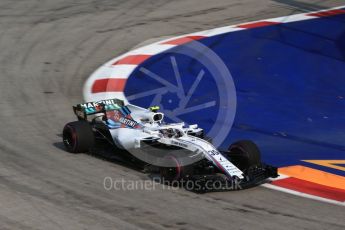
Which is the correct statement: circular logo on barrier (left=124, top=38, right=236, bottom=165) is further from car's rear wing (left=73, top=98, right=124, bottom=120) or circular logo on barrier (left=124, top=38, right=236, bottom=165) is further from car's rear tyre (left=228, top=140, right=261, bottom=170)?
car's rear tyre (left=228, top=140, right=261, bottom=170)

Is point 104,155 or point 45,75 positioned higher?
point 45,75

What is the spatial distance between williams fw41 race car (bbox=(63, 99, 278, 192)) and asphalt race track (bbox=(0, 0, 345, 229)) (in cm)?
21

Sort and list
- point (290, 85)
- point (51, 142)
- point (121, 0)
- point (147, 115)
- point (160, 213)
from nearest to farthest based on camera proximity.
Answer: point (160, 213) → point (147, 115) → point (51, 142) → point (290, 85) → point (121, 0)

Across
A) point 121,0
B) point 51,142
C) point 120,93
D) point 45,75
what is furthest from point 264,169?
point 121,0

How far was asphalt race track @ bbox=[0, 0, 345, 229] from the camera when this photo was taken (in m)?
8.62

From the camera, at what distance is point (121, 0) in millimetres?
21734

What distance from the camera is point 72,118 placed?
1303 cm

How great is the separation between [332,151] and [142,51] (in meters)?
6.77

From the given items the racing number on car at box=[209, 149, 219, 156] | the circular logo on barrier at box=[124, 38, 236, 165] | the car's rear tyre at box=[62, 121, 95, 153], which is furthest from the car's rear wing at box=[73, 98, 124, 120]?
the racing number on car at box=[209, 149, 219, 156]

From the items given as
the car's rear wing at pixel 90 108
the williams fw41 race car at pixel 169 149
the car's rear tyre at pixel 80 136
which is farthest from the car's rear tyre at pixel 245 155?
the car's rear wing at pixel 90 108

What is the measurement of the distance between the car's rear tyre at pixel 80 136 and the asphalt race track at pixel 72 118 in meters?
0.18

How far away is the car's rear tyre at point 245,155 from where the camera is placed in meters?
10.2

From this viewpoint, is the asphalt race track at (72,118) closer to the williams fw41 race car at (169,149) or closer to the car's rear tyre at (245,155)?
the williams fw41 race car at (169,149)

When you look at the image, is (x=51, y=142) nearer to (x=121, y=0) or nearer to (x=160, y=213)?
(x=160, y=213)
